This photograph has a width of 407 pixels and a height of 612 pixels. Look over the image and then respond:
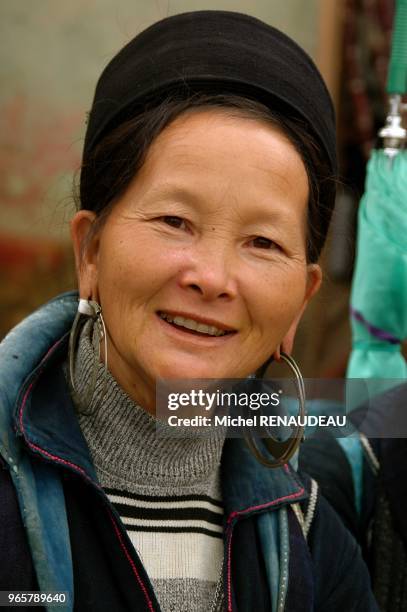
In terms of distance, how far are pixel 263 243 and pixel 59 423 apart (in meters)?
0.53

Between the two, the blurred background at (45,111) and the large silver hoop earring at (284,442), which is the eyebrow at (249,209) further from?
the blurred background at (45,111)

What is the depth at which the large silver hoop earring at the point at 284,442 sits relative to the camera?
1.68 meters

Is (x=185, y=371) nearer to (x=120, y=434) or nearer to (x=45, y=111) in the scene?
(x=120, y=434)

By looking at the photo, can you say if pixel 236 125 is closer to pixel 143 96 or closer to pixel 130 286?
pixel 143 96

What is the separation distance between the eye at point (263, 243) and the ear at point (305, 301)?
211 mm

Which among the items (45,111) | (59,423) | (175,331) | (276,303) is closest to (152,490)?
(59,423)

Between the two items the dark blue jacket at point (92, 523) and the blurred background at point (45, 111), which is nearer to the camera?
the dark blue jacket at point (92, 523)

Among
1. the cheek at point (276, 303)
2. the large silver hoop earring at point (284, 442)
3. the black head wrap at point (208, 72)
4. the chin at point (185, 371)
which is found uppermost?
the black head wrap at point (208, 72)

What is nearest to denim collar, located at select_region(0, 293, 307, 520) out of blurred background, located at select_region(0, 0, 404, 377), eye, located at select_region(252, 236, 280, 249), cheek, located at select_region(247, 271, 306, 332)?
cheek, located at select_region(247, 271, 306, 332)

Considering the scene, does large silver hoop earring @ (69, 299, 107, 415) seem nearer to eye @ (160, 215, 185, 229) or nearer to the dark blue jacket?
the dark blue jacket

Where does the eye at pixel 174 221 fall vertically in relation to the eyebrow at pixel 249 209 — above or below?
below

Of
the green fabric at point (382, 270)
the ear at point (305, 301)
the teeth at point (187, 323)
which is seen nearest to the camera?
the teeth at point (187, 323)

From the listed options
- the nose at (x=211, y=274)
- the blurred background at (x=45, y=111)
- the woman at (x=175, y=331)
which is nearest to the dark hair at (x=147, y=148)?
the woman at (x=175, y=331)

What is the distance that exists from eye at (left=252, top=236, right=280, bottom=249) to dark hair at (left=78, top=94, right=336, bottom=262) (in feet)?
0.53
